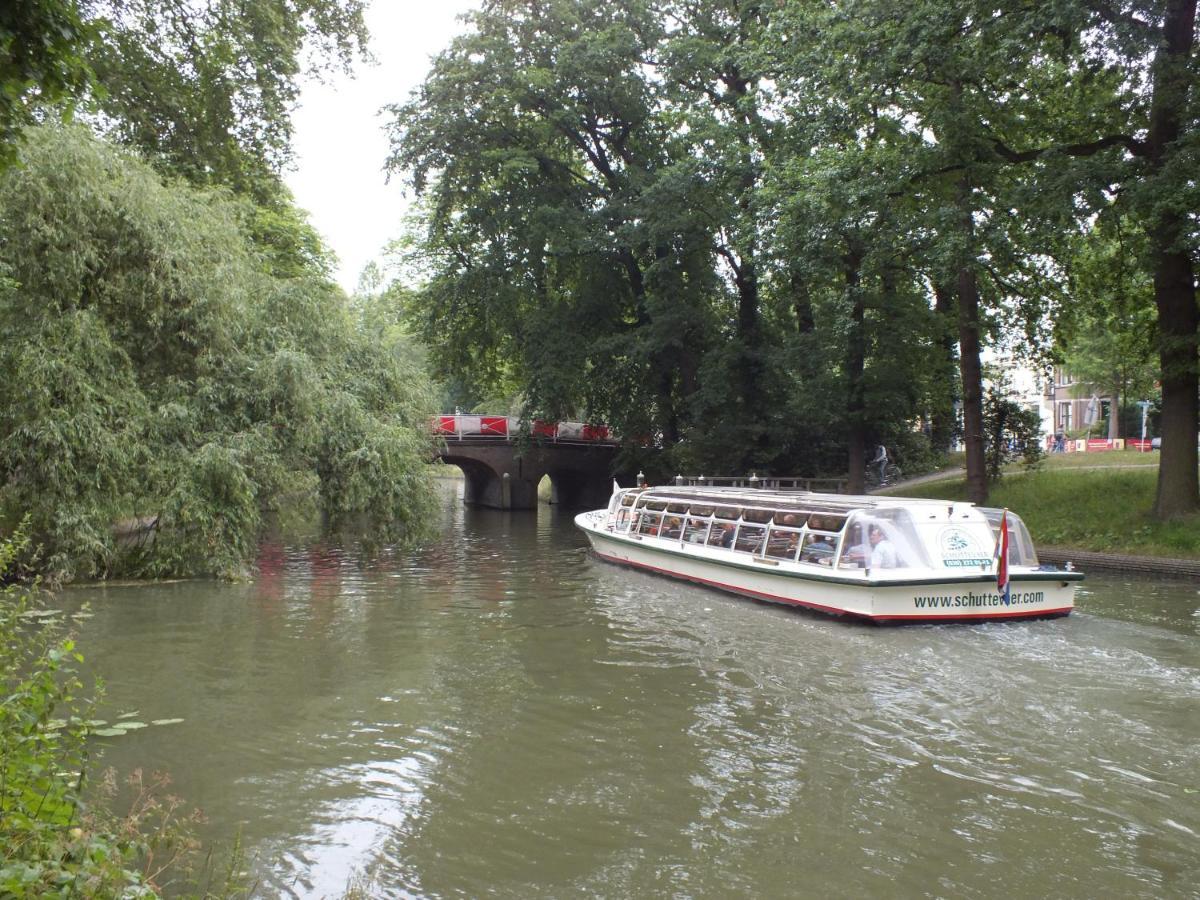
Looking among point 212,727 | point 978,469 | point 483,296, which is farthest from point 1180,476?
point 483,296

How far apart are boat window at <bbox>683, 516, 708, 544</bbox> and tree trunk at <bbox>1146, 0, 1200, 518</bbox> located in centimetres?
963

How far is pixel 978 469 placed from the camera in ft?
79.2

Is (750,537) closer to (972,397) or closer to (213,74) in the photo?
(972,397)

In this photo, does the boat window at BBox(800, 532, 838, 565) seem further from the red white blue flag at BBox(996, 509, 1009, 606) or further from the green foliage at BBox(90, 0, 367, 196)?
the green foliage at BBox(90, 0, 367, 196)

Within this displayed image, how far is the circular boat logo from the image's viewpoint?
14.9 metres

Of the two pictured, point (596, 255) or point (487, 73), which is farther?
point (596, 255)

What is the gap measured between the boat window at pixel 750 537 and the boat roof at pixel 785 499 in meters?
0.44

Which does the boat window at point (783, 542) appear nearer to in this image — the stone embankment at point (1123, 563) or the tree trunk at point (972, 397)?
the stone embankment at point (1123, 563)

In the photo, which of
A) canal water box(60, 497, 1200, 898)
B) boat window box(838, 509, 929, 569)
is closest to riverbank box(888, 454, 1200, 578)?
canal water box(60, 497, 1200, 898)

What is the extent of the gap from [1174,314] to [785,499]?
30.8 feet

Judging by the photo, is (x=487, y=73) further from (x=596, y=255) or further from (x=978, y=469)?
(x=978, y=469)

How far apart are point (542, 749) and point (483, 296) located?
28375 millimetres

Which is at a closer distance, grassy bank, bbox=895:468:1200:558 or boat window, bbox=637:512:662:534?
grassy bank, bbox=895:468:1200:558

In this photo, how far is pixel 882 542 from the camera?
15.1 m
